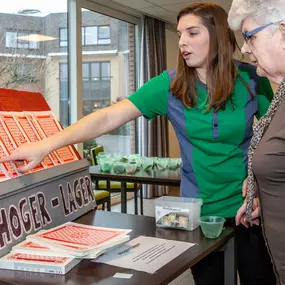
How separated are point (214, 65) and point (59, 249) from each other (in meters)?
0.83

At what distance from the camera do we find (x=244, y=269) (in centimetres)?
159

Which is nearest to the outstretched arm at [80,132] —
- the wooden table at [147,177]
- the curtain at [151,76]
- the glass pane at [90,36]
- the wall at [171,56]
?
the wooden table at [147,177]

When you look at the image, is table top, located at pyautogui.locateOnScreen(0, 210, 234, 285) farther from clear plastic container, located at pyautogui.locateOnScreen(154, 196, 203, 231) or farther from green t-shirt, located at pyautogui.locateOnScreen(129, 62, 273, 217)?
green t-shirt, located at pyautogui.locateOnScreen(129, 62, 273, 217)

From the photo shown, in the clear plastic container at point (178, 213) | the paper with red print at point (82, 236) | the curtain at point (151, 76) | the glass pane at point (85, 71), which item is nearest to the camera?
the paper with red print at point (82, 236)

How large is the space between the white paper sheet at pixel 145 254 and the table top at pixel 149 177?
1862 millimetres

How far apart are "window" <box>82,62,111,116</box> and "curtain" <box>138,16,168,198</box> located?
56 centimetres

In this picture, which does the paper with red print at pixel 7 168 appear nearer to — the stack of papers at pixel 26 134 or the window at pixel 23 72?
the stack of papers at pixel 26 134

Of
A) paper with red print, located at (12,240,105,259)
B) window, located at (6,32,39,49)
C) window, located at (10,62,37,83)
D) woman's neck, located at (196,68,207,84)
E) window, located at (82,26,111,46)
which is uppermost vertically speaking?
window, located at (82,26,111,46)

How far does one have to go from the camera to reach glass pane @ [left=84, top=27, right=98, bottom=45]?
5.23 meters

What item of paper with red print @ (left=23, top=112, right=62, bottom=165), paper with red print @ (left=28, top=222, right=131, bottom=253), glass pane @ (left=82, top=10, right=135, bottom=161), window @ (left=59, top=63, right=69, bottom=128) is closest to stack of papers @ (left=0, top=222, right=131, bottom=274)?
paper with red print @ (left=28, top=222, right=131, bottom=253)

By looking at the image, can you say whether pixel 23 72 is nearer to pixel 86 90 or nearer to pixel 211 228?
pixel 86 90

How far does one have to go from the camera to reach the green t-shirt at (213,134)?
59.2 inches

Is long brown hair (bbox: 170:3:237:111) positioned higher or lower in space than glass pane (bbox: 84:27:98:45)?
lower

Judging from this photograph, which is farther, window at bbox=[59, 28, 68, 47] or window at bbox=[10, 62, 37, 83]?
window at bbox=[59, 28, 68, 47]
